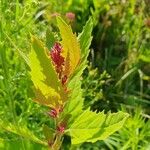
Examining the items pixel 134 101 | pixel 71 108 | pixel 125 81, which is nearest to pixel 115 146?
pixel 134 101

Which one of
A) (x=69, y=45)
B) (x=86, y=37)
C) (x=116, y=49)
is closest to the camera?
(x=69, y=45)

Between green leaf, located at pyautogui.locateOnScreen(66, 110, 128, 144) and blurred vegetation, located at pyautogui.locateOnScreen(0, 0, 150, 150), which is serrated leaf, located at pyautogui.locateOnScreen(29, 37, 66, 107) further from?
blurred vegetation, located at pyautogui.locateOnScreen(0, 0, 150, 150)

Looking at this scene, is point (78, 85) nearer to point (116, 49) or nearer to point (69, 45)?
point (69, 45)

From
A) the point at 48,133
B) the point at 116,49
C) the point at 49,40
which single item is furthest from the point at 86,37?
the point at 116,49

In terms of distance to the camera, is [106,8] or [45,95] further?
[106,8]

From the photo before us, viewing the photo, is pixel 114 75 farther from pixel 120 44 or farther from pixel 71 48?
pixel 71 48

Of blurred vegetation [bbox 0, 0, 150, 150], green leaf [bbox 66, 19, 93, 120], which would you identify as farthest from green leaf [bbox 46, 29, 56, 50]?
blurred vegetation [bbox 0, 0, 150, 150]

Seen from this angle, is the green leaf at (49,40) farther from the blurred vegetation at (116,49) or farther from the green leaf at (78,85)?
the blurred vegetation at (116,49)

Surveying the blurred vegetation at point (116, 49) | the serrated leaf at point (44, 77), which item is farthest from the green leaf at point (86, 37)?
the blurred vegetation at point (116, 49)
